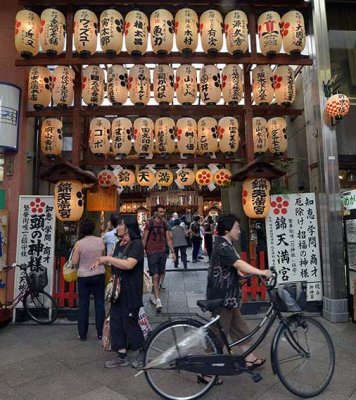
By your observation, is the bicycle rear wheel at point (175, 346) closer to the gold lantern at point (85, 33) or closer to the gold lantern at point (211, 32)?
the gold lantern at point (211, 32)

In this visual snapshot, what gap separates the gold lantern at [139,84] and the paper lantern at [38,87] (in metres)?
1.94

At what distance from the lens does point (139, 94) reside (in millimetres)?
7926

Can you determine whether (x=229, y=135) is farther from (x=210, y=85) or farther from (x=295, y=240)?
(x=295, y=240)

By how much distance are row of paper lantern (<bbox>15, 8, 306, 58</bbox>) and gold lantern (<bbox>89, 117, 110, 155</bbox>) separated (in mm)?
1664

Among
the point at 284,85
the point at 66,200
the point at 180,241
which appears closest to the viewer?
the point at 66,200

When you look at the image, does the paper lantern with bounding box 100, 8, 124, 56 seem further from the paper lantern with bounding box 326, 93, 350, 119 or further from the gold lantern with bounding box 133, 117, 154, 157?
the paper lantern with bounding box 326, 93, 350, 119

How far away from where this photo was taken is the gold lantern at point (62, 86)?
774cm

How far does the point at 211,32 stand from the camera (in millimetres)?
7531

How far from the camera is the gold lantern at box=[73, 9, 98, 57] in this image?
294 inches

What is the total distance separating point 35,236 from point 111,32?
4.82 metres

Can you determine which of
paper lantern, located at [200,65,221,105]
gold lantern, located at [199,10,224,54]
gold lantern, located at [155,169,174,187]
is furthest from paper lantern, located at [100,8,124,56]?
gold lantern, located at [155,169,174,187]

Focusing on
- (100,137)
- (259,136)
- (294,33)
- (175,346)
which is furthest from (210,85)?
(175,346)

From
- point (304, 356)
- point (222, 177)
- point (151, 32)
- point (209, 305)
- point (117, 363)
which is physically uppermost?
point (151, 32)

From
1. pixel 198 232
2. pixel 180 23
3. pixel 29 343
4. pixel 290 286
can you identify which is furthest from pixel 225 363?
pixel 198 232
